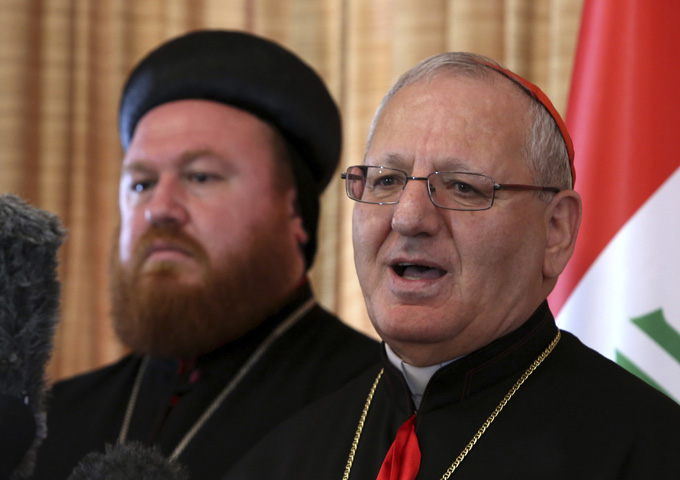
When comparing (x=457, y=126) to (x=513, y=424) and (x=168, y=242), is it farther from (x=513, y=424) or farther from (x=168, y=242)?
(x=168, y=242)

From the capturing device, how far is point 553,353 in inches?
74.6

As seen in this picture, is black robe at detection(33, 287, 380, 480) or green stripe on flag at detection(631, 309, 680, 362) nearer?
green stripe on flag at detection(631, 309, 680, 362)

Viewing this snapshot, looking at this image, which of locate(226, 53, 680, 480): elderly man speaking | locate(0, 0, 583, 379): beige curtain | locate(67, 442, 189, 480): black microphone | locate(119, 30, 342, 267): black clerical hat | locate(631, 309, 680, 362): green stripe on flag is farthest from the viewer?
locate(0, 0, 583, 379): beige curtain

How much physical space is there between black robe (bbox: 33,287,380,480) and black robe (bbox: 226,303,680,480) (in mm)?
554

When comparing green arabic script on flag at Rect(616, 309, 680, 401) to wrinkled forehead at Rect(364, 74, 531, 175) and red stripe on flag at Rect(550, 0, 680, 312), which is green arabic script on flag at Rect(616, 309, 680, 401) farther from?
wrinkled forehead at Rect(364, 74, 531, 175)

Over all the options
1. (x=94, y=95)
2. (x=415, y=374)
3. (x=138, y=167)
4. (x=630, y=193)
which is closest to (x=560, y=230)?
(x=415, y=374)

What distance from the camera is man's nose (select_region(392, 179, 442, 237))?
174cm

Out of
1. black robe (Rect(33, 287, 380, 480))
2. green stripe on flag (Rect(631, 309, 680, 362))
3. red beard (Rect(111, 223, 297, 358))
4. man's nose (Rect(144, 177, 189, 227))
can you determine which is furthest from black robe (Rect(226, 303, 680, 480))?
man's nose (Rect(144, 177, 189, 227))

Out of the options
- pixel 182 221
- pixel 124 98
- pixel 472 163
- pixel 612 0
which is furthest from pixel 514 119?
pixel 124 98

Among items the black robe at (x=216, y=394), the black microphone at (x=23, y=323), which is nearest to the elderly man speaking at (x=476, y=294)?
the black microphone at (x=23, y=323)

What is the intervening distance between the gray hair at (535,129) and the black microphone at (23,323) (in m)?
0.86

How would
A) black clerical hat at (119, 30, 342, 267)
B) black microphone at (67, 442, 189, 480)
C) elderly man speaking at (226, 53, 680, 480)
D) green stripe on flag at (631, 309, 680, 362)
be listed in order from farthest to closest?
black clerical hat at (119, 30, 342, 267), green stripe on flag at (631, 309, 680, 362), elderly man speaking at (226, 53, 680, 480), black microphone at (67, 442, 189, 480)

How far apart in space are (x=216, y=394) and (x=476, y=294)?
1.29m

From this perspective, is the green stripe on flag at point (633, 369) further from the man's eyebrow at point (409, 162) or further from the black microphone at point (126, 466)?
the black microphone at point (126, 466)
